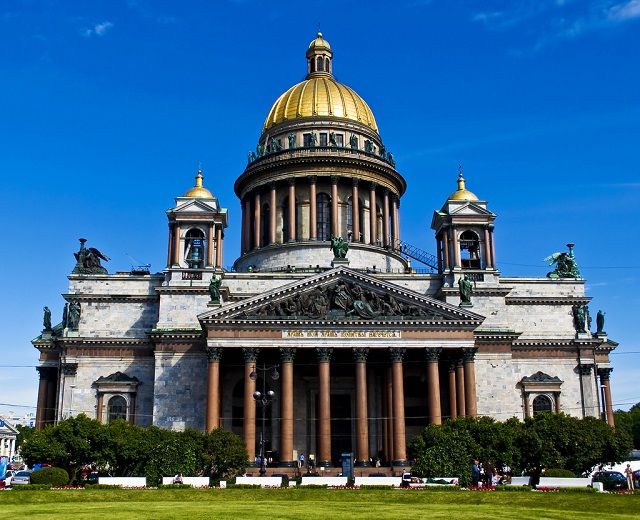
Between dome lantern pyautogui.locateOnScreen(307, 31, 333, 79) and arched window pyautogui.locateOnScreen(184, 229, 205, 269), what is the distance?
26845 millimetres

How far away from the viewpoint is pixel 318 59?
82625mm

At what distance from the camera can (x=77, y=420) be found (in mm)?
44812

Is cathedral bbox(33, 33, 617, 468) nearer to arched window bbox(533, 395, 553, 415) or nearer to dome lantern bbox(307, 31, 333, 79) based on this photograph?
arched window bbox(533, 395, 553, 415)

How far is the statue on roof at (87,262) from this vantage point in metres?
64.3

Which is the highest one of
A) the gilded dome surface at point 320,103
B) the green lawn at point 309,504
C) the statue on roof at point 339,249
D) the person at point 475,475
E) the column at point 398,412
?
the gilded dome surface at point 320,103

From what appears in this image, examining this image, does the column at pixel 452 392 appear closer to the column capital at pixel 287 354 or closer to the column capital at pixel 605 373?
the column capital at pixel 287 354

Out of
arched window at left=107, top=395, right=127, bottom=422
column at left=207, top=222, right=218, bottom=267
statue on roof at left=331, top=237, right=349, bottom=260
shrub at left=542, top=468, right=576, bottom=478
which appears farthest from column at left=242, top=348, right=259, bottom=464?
shrub at left=542, top=468, right=576, bottom=478

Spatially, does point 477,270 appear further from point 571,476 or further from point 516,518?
point 516,518

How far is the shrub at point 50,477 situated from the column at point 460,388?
27.3 meters

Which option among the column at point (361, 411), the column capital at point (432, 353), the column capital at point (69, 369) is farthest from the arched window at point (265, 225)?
the column capital at point (432, 353)

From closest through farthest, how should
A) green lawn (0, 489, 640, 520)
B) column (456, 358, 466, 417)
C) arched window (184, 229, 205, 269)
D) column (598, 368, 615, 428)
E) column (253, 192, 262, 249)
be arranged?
green lawn (0, 489, 640, 520)
column (456, 358, 466, 417)
arched window (184, 229, 205, 269)
column (598, 368, 615, 428)
column (253, 192, 262, 249)

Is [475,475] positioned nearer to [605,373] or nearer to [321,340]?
[321,340]

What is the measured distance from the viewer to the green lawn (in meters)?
25.8

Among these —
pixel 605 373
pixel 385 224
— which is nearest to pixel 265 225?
pixel 385 224
